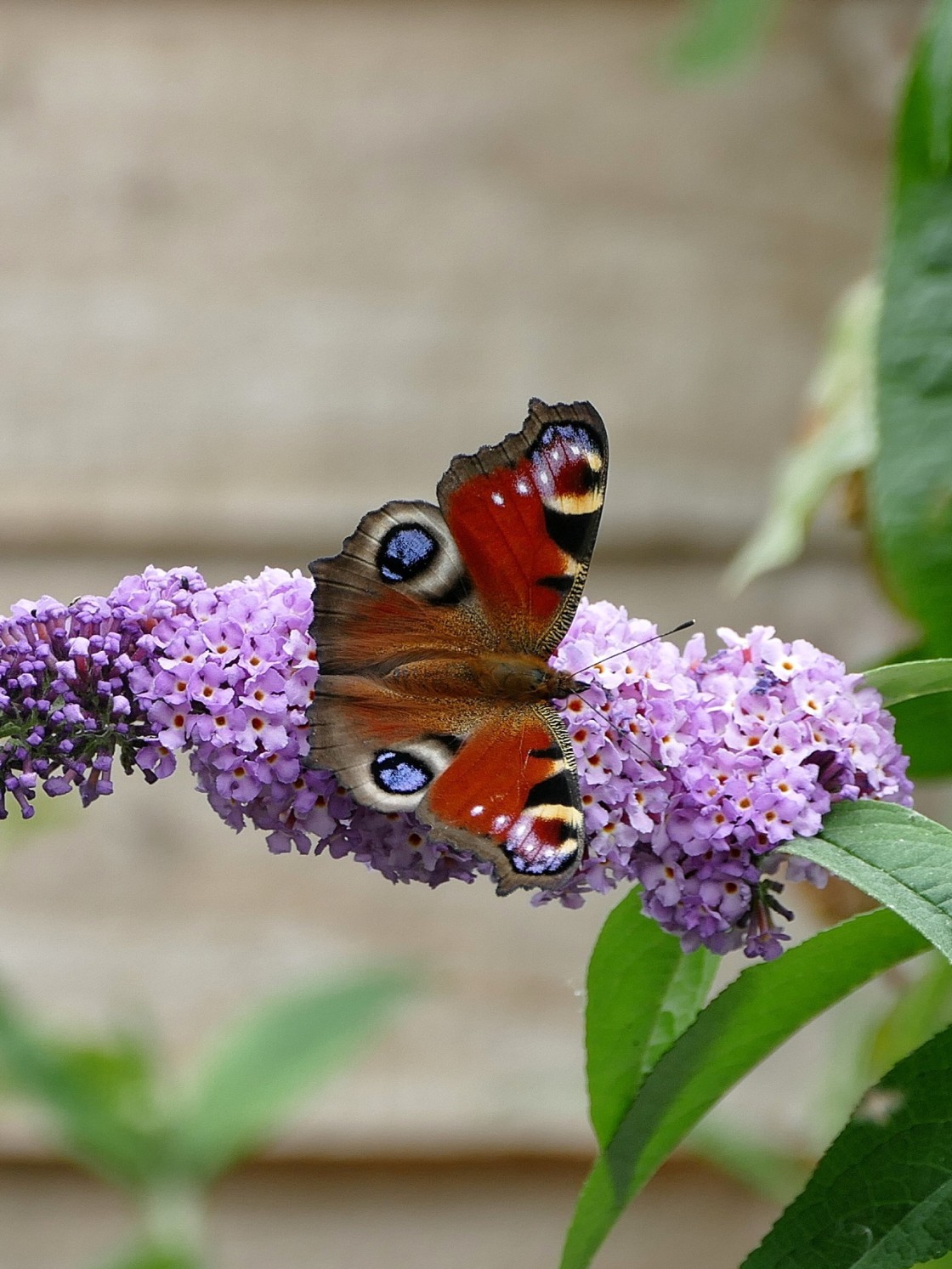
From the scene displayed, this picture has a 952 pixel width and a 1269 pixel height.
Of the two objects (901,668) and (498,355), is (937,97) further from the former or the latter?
(498,355)

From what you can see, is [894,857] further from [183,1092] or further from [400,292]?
[400,292]

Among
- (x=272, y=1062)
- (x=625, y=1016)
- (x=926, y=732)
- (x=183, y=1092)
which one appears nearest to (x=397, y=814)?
(x=625, y=1016)

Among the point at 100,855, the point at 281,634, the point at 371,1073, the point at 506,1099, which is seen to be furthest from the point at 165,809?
the point at 281,634

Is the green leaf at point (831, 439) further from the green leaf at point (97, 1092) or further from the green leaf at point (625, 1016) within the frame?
the green leaf at point (97, 1092)

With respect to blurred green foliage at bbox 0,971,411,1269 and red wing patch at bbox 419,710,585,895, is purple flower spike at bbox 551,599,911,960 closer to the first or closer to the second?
red wing patch at bbox 419,710,585,895

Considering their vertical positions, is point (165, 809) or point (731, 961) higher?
point (165, 809)

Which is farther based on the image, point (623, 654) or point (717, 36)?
point (717, 36)
